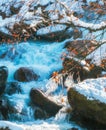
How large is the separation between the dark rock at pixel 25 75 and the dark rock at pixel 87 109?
347 centimetres

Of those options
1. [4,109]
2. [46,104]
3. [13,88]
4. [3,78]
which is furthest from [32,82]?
[46,104]

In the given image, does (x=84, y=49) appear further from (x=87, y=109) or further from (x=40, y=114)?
(x=40, y=114)

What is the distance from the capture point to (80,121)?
1064cm

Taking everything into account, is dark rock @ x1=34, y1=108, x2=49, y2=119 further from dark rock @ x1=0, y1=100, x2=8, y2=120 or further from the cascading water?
dark rock @ x1=0, y1=100, x2=8, y2=120

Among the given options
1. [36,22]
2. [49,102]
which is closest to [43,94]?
[49,102]

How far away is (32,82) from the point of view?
1409 cm

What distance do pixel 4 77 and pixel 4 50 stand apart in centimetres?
391

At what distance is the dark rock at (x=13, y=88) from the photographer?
13.4 metres

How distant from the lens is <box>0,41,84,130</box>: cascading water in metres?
11.1

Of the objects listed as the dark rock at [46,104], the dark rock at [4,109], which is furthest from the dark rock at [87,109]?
the dark rock at [4,109]

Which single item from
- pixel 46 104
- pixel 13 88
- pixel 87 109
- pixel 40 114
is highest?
pixel 13 88

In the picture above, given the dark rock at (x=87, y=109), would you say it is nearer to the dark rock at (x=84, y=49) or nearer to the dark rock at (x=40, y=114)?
the dark rock at (x=40, y=114)

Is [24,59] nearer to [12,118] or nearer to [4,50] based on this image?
[4,50]

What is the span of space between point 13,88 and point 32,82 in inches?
28.2
